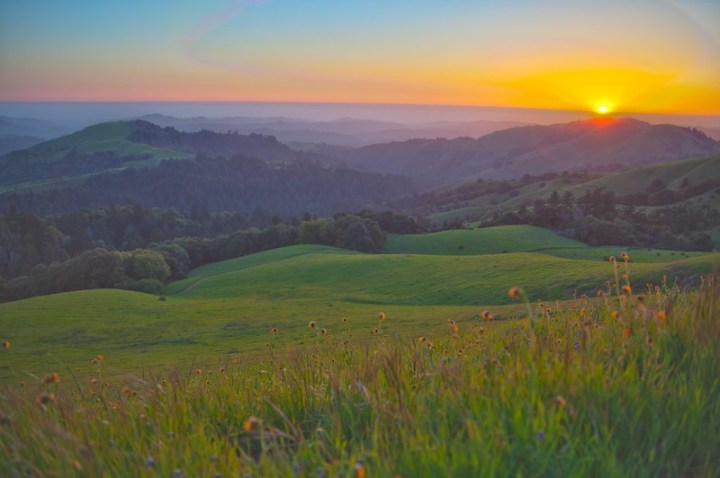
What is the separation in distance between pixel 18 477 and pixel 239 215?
173 m

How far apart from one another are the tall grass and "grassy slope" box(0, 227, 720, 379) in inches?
922

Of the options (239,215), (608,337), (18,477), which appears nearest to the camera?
(18,477)

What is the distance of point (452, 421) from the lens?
3.69m

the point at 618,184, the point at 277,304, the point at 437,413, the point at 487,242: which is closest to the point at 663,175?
the point at 618,184

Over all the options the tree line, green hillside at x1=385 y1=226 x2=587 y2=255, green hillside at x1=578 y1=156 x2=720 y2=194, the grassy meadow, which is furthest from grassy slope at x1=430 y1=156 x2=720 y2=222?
the grassy meadow

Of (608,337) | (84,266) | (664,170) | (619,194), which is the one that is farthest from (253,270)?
(664,170)

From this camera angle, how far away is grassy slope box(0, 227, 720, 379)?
35.1 m

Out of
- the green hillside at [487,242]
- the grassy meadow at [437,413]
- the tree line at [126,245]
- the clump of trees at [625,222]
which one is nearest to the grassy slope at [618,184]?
the clump of trees at [625,222]

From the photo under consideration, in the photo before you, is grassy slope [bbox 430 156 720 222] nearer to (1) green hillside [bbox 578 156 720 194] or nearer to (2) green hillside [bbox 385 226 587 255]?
(1) green hillside [bbox 578 156 720 194]

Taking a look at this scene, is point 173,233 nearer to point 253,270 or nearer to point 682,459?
point 253,270

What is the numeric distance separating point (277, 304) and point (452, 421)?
49095 millimetres

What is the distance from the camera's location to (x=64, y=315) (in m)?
50.1

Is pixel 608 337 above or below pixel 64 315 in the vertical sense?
above

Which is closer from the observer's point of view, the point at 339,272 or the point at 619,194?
the point at 339,272
